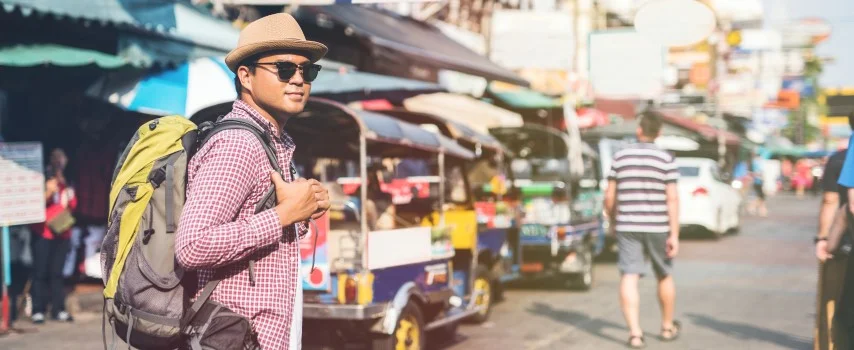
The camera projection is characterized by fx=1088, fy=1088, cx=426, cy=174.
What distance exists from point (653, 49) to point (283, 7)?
10.4 metres

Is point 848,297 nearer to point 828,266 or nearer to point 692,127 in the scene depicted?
point 828,266

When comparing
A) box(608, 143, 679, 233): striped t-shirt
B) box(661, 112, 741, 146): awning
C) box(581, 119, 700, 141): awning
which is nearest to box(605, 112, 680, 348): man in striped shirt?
box(608, 143, 679, 233): striped t-shirt

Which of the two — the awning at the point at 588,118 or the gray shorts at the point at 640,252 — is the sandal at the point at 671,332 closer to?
the gray shorts at the point at 640,252

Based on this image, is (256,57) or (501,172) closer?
(256,57)

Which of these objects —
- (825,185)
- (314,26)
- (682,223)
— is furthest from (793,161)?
(825,185)

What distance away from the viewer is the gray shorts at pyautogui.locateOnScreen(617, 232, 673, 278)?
920cm

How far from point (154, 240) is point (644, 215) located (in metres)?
6.60

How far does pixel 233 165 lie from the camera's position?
10.3ft

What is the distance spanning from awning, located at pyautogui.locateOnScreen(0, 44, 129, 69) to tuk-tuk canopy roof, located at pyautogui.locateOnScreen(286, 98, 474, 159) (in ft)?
7.92

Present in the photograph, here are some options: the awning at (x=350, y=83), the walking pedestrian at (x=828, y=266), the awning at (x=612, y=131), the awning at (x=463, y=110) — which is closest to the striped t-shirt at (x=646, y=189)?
the walking pedestrian at (x=828, y=266)

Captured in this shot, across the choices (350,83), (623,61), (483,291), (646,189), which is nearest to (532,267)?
(483,291)

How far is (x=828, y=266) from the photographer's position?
7648 millimetres

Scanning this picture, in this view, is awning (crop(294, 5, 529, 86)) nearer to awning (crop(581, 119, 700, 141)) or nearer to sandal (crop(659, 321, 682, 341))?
sandal (crop(659, 321, 682, 341))

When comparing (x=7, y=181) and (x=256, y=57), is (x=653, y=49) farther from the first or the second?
(x=256, y=57)
